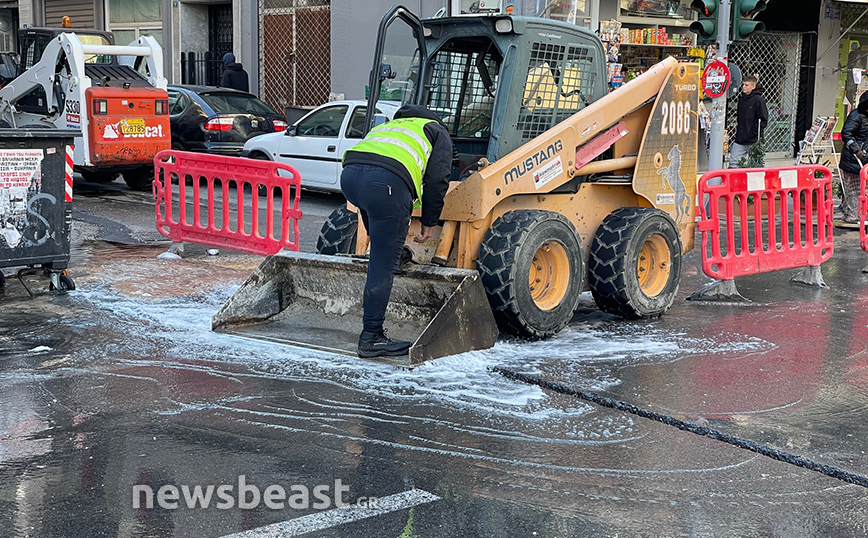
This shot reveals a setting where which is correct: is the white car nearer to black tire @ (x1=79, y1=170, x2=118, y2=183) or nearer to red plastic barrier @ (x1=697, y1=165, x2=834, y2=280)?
black tire @ (x1=79, y1=170, x2=118, y2=183)

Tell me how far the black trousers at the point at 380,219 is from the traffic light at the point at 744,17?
8.21 meters

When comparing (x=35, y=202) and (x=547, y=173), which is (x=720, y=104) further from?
(x=35, y=202)

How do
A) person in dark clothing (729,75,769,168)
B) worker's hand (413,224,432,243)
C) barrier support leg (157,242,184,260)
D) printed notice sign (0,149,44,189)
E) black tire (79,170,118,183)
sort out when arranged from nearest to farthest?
worker's hand (413,224,432,243)
printed notice sign (0,149,44,189)
barrier support leg (157,242,184,260)
person in dark clothing (729,75,769,168)
black tire (79,170,118,183)

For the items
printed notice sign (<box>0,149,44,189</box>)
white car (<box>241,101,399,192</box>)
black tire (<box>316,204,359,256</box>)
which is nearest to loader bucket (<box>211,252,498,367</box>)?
black tire (<box>316,204,359,256</box>)

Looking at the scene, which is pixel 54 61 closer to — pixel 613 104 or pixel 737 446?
pixel 613 104

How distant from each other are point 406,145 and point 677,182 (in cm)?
309

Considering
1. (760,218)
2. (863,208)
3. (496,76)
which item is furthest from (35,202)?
(863,208)

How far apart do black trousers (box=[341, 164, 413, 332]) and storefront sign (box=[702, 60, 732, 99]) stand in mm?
8006

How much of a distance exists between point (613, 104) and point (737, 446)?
344 centimetres

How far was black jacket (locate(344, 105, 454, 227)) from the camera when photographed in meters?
6.50

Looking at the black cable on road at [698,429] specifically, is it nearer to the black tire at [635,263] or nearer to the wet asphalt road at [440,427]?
the wet asphalt road at [440,427]

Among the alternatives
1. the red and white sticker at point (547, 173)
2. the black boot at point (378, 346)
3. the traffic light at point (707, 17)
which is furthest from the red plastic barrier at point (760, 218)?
the traffic light at point (707, 17)

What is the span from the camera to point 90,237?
12031 mm

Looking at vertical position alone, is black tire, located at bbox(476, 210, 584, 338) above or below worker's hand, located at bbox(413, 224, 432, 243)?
below
